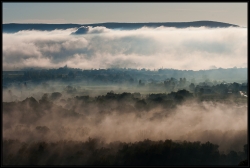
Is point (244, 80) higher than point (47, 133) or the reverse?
higher

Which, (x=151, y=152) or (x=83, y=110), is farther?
(x=83, y=110)

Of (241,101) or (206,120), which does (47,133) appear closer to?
(206,120)

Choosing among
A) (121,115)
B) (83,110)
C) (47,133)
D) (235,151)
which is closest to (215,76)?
(235,151)

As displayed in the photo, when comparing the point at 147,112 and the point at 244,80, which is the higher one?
the point at 244,80

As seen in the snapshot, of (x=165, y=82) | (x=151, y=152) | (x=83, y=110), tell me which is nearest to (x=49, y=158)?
(x=83, y=110)

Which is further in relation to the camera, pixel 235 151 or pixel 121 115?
pixel 121 115

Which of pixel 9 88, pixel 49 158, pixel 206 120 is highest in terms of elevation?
pixel 9 88

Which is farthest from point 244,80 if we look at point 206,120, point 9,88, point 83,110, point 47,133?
point 9,88

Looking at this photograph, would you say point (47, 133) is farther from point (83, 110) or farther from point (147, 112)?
point (147, 112)

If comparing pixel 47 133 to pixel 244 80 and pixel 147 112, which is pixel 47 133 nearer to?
pixel 147 112
